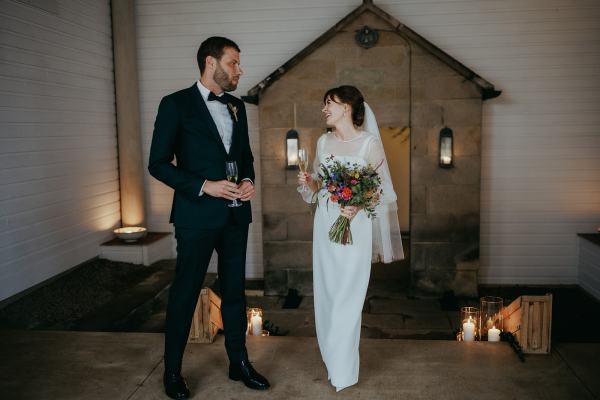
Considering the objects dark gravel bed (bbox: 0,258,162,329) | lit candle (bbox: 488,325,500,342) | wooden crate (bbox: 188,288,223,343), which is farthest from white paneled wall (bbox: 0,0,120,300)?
lit candle (bbox: 488,325,500,342)

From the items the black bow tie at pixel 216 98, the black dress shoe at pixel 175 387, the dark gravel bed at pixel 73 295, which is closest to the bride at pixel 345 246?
the black bow tie at pixel 216 98

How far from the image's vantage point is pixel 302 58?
6332mm

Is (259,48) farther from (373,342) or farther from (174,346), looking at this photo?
(174,346)

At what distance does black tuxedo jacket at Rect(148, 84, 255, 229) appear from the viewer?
2.82 meters

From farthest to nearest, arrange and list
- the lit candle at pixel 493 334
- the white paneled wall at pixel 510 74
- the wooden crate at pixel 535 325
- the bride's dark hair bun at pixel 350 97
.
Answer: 1. the white paneled wall at pixel 510 74
2. the lit candle at pixel 493 334
3. the wooden crate at pixel 535 325
4. the bride's dark hair bun at pixel 350 97

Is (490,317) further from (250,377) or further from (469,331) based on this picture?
(250,377)

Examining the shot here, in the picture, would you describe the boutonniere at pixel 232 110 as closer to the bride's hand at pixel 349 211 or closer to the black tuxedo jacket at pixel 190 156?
the black tuxedo jacket at pixel 190 156

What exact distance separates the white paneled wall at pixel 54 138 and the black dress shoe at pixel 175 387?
2.78 metres

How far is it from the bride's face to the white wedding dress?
0.51 ft

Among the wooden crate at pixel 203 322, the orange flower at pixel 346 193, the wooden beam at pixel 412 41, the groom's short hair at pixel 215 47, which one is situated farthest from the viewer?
the wooden beam at pixel 412 41

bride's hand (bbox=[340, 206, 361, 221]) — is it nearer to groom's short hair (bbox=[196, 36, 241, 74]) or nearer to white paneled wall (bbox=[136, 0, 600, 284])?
groom's short hair (bbox=[196, 36, 241, 74])

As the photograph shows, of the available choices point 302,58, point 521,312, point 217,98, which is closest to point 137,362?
point 217,98

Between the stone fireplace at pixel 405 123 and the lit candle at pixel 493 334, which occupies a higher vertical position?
the stone fireplace at pixel 405 123

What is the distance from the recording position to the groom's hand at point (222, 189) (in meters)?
2.79
